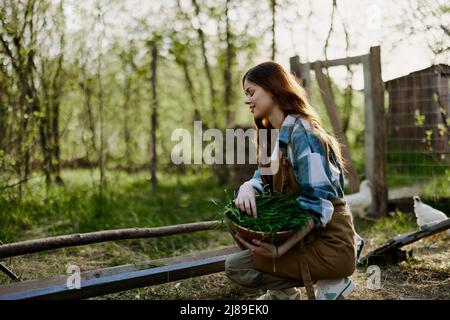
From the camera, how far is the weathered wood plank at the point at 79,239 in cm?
308

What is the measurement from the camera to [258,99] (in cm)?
274

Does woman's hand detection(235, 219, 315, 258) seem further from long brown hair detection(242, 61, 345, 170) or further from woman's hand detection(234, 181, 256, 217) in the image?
long brown hair detection(242, 61, 345, 170)

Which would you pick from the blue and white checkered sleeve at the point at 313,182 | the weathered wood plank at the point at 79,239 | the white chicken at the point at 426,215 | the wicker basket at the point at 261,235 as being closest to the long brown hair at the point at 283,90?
the blue and white checkered sleeve at the point at 313,182

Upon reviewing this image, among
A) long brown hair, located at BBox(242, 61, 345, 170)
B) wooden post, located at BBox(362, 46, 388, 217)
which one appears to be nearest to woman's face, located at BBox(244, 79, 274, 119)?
long brown hair, located at BBox(242, 61, 345, 170)

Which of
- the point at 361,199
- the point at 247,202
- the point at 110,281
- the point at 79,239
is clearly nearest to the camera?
the point at 247,202

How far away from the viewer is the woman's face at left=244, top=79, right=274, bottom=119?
2729 mm

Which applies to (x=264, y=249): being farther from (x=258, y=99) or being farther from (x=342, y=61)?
(x=342, y=61)

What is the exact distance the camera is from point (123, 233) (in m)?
3.58

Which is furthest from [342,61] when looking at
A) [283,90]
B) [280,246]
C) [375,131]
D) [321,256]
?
[280,246]

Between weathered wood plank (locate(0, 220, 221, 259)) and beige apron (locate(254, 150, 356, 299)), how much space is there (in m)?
0.53

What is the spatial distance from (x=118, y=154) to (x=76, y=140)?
1.72 m

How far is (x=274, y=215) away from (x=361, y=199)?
4.07 metres

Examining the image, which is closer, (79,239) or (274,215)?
(274,215)

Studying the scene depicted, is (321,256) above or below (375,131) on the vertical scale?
below
